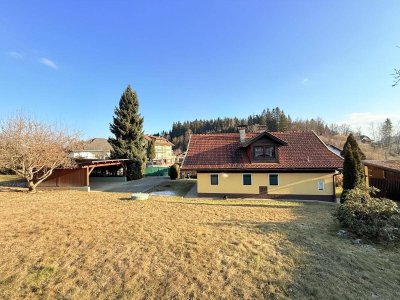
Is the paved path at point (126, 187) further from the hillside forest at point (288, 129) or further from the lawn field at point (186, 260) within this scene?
the hillside forest at point (288, 129)

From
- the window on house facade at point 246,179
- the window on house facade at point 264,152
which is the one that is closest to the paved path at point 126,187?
the window on house facade at point 246,179

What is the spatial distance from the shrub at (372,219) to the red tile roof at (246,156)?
861cm

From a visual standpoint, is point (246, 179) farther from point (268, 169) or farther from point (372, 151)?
point (372, 151)

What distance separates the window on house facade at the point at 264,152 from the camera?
1941 cm

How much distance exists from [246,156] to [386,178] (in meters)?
12.4

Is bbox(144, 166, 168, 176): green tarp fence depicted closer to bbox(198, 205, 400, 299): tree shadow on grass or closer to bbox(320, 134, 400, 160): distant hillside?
bbox(198, 205, 400, 299): tree shadow on grass

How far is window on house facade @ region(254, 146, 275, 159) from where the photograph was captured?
19.4 m

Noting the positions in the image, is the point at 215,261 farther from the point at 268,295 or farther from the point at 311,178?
the point at 311,178

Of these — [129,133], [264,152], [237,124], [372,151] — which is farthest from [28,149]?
[237,124]

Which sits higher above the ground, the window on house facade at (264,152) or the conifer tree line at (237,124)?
the conifer tree line at (237,124)

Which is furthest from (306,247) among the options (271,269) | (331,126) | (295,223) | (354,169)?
(331,126)

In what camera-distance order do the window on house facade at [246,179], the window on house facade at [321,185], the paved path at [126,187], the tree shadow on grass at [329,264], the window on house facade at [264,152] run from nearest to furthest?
1. the tree shadow on grass at [329,264]
2. the window on house facade at [321,185]
3. the window on house facade at [246,179]
4. the window on house facade at [264,152]
5. the paved path at [126,187]

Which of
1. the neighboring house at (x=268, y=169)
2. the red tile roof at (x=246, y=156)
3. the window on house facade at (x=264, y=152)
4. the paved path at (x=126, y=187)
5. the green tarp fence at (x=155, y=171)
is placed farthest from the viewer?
the green tarp fence at (x=155, y=171)

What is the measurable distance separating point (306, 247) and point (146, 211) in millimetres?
7854
